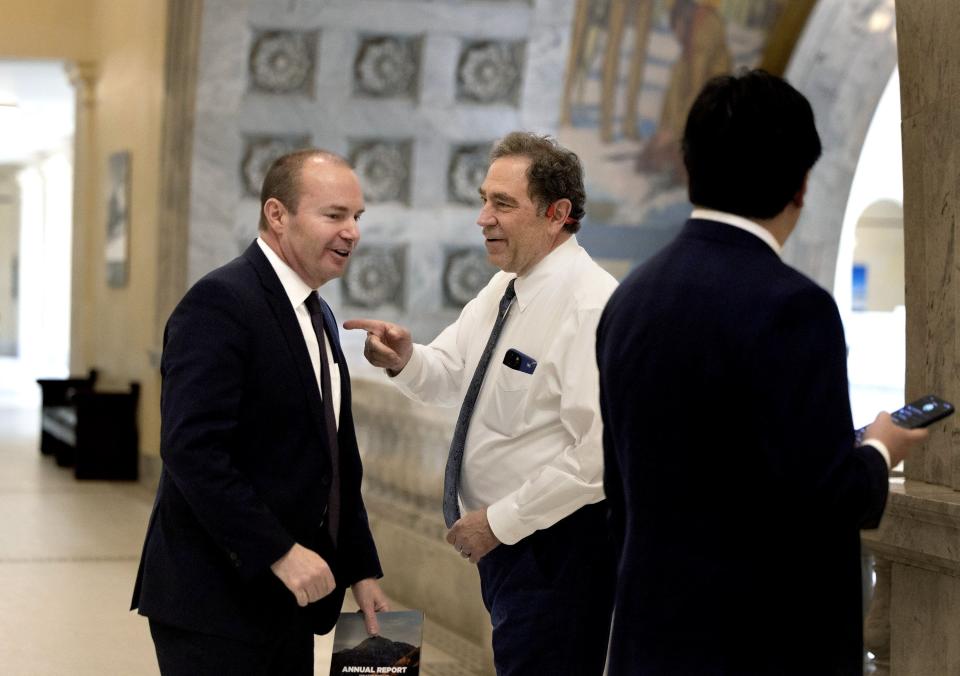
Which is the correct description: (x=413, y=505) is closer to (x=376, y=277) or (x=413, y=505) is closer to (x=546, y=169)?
(x=546, y=169)

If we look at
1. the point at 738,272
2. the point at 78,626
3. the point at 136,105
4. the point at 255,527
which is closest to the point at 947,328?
the point at 738,272

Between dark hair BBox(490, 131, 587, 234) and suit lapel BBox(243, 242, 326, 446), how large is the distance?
722 millimetres

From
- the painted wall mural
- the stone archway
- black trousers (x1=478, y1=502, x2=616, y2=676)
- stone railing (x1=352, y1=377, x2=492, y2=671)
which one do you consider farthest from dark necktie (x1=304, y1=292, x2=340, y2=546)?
the painted wall mural

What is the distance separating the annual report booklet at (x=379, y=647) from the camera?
2.87 m

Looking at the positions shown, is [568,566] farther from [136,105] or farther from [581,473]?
[136,105]

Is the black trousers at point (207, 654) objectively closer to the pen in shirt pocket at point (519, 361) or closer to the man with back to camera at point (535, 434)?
the man with back to camera at point (535, 434)

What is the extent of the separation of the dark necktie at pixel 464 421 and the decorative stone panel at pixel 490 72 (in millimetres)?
7488

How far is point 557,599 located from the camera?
3207mm

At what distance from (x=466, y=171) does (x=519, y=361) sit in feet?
25.4

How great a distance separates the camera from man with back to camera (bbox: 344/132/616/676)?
125 inches

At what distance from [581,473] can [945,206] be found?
97cm

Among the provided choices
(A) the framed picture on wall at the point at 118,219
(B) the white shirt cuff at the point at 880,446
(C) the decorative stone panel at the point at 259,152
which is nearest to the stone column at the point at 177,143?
(C) the decorative stone panel at the point at 259,152


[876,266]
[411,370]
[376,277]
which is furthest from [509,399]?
[876,266]

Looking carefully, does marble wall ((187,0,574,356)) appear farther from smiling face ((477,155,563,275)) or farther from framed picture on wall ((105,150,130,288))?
smiling face ((477,155,563,275))
